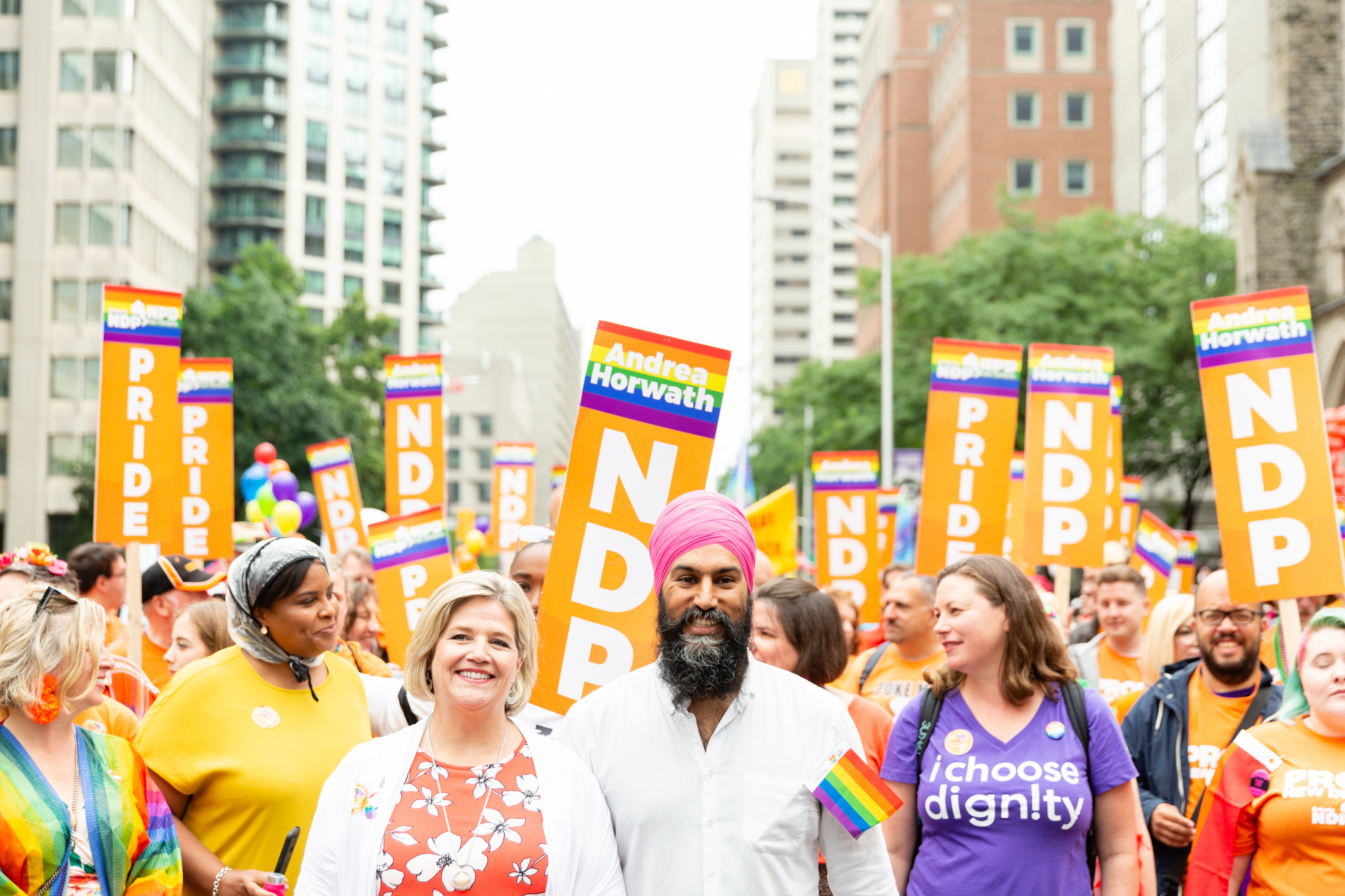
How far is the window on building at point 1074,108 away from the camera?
2825 inches

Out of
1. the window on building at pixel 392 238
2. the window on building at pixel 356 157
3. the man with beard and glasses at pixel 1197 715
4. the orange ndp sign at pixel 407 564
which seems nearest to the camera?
the man with beard and glasses at pixel 1197 715

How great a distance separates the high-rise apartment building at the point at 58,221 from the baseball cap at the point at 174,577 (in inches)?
1741

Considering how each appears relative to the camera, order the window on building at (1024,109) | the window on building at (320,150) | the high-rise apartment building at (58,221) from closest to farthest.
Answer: the high-rise apartment building at (58,221), the window on building at (1024,109), the window on building at (320,150)

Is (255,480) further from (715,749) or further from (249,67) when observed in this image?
(249,67)

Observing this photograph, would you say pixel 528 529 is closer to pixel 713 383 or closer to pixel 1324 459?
pixel 713 383

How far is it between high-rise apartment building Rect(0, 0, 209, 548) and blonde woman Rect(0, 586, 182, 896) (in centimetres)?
4812

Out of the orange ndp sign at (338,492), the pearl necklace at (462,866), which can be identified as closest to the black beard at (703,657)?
the pearl necklace at (462,866)

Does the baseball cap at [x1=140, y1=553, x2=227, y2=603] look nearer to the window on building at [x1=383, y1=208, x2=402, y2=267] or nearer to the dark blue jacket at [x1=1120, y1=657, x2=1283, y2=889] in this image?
the dark blue jacket at [x1=1120, y1=657, x2=1283, y2=889]

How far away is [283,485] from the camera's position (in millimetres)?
18016

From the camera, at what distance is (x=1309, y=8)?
34406 millimetres

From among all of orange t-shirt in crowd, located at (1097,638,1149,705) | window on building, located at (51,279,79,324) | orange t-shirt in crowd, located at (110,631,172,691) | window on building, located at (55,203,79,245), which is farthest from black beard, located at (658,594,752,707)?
window on building, located at (55,203,79,245)

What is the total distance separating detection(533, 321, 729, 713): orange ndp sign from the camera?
193 inches

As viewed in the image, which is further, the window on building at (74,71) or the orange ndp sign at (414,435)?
the window on building at (74,71)

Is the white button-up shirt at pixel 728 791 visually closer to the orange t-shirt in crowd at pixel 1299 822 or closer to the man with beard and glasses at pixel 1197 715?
the orange t-shirt in crowd at pixel 1299 822
